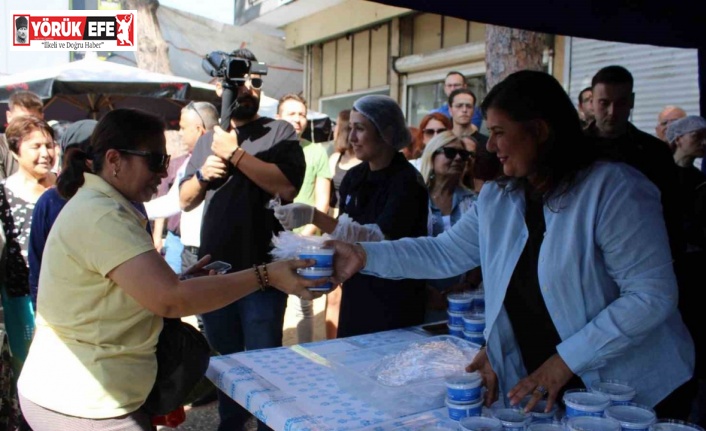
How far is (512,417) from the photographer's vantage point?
1.58m

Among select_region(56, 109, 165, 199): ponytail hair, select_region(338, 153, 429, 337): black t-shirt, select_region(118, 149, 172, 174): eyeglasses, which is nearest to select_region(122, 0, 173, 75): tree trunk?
select_region(338, 153, 429, 337): black t-shirt

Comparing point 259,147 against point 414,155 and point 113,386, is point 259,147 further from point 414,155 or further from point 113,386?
point 414,155

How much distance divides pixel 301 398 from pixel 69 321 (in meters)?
0.76

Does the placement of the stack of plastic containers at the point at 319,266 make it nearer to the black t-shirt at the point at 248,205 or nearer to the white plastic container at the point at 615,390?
the white plastic container at the point at 615,390

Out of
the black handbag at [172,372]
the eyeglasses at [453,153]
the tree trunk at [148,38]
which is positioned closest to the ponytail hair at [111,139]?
the black handbag at [172,372]

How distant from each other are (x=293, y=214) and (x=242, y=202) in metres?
0.48

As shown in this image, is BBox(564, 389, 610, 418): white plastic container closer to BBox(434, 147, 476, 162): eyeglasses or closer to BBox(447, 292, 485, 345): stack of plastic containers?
BBox(447, 292, 485, 345): stack of plastic containers

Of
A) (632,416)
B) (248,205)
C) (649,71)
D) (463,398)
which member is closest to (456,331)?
(463,398)

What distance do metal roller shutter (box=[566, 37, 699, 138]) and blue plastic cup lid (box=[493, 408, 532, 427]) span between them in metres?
6.30

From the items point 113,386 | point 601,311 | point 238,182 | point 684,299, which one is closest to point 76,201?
point 113,386

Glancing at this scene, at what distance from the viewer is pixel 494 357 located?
192 cm

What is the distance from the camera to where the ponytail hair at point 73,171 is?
2170 mm

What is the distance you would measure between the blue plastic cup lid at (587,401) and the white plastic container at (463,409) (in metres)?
0.24

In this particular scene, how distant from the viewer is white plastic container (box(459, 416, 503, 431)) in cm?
150
